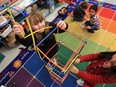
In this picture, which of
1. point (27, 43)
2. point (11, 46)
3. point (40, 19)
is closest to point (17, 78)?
point (11, 46)

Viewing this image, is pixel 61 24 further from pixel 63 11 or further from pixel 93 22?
pixel 63 11

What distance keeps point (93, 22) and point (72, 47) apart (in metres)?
0.53

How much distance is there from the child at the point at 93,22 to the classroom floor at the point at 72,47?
4.7 inches

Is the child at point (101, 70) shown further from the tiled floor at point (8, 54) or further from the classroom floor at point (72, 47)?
the tiled floor at point (8, 54)

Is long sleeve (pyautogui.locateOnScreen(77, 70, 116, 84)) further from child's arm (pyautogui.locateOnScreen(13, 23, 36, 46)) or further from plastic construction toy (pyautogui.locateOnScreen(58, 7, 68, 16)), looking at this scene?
plastic construction toy (pyautogui.locateOnScreen(58, 7, 68, 16))

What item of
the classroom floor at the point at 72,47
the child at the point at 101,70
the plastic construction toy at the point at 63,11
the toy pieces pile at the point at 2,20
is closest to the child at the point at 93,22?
the classroom floor at the point at 72,47

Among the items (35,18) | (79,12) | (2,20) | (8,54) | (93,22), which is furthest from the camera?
(79,12)

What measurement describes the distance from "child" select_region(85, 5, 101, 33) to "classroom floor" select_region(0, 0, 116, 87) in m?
0.12

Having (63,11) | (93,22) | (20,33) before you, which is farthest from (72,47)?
(20,33)

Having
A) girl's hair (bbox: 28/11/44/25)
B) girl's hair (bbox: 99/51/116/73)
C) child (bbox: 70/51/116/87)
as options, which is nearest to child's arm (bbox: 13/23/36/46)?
girl's hair (bbox: 28/11/44/25)

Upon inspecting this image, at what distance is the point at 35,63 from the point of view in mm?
1934

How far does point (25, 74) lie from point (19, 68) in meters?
0.13

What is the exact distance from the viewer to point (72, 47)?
210cm

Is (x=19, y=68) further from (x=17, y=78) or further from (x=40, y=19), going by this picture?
(x=40, y=19)
